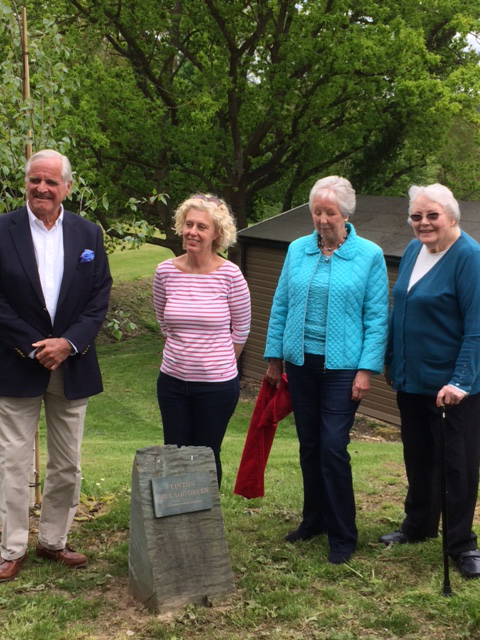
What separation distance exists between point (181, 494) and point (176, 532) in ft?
0.62

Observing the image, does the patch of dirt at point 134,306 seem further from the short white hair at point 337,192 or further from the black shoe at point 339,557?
the short white hair at point 337,192

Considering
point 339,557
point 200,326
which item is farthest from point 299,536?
point 200,326

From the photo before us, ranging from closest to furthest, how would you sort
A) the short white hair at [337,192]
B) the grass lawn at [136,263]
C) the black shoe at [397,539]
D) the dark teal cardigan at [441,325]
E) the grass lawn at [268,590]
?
the grass lawn at [268,590]
the dark teal cardigan at [441,325]
the short white hair at [337,192]
the black shoe at [397,539]
the grass lawn at [136,263]

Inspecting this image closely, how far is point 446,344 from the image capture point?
447cm

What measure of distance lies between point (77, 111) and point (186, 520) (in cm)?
1547

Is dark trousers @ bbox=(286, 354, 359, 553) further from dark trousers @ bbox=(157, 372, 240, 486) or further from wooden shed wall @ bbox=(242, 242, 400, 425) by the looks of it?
wooden shed wall @ bbox=(242, 242, 400, 425)

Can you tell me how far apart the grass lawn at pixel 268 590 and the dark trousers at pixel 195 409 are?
0.73 m

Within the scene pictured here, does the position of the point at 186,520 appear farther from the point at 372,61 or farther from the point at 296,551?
the point at 372,61

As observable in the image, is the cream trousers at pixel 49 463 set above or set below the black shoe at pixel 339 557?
above

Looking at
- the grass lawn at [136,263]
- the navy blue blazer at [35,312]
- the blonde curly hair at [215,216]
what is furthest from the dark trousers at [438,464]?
the grass lawn at [136,263]

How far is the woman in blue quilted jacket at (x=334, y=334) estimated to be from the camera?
4629 mm

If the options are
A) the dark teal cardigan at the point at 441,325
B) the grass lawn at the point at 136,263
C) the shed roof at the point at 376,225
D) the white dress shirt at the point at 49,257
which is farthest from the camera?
the grass lawn at the point at 136,263

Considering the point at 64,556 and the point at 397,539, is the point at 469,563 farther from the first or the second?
the point at 64,556

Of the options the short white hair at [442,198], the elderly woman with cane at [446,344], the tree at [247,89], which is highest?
the tree at [247,89]
